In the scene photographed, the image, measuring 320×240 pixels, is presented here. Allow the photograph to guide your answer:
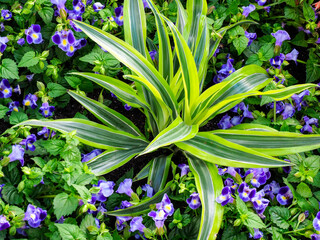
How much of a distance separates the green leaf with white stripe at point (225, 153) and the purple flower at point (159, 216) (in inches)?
10.5

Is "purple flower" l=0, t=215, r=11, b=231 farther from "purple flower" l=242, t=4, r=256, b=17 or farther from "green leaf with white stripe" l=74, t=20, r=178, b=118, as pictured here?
"purple flower" l=242, t=4, r=256, b=17

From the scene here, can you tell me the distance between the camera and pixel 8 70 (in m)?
1.70

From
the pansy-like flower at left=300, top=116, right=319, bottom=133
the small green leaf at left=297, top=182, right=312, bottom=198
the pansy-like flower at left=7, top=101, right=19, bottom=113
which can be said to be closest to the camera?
the small green leaf at left=297, top=182, right=312, bottom=198

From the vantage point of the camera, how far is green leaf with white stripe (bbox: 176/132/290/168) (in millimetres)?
1426

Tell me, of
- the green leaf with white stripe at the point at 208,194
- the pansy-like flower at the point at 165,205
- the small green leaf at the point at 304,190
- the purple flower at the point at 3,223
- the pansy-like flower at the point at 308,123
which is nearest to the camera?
the purple flower at the point at 3,223

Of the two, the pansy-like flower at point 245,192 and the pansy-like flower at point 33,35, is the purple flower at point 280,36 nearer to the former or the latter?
the pansy-like flower at point 245,192

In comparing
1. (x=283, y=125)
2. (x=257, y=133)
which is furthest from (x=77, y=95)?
(x=283, y=125)

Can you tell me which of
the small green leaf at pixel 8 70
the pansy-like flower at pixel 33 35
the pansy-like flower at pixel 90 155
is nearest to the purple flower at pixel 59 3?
the pansy-like flower at pixel 33 35

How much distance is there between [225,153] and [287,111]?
0.61 meters

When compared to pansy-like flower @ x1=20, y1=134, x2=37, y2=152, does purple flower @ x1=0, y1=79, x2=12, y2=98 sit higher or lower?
higher

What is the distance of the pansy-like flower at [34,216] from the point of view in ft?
4.59

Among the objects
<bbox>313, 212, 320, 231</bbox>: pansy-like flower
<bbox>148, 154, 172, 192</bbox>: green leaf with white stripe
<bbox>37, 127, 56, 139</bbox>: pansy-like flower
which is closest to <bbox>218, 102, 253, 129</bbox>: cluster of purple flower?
<bbox>148, 154, 172, 192</bbox>: green leaf with white stripe

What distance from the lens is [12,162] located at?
1546 mm

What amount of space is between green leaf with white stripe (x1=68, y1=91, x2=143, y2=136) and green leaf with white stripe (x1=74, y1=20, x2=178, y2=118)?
29 cm
